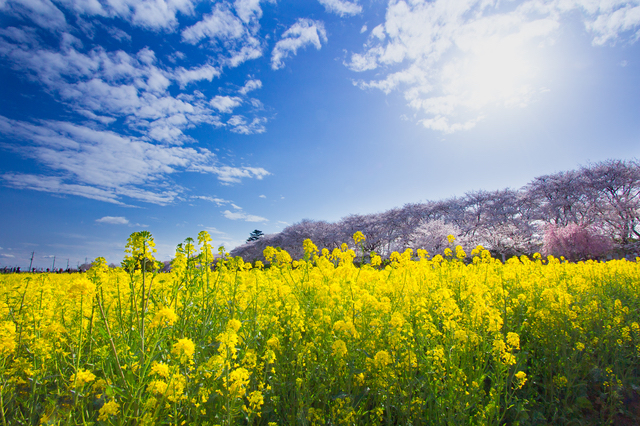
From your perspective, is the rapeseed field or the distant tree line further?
the distant tree line

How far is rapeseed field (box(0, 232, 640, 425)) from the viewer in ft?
6.51

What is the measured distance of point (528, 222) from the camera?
94.3ft

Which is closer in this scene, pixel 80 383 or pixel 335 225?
pixel 80 383

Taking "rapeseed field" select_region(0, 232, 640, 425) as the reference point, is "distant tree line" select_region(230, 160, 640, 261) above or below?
above

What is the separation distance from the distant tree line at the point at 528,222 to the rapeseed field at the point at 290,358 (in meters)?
23.8

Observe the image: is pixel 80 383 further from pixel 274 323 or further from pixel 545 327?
pixel 545 327

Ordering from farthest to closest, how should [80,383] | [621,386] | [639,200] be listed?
1. [639,200]
2. [621,386]
3. [80,383]

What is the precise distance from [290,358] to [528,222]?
34.0 metres

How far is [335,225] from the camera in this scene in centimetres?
4062

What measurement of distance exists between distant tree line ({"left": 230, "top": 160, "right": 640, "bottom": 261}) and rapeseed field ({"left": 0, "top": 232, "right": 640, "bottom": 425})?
2376cm

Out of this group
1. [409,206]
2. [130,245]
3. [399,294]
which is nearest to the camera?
[130,245]

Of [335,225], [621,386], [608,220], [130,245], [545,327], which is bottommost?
[621,386]

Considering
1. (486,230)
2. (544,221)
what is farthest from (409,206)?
(544,221)

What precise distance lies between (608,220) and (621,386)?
30023 millimetres
